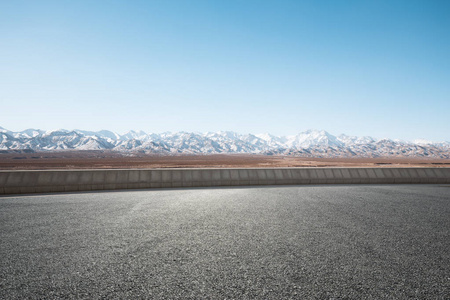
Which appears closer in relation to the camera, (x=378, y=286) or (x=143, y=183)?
(x=378, y=286)

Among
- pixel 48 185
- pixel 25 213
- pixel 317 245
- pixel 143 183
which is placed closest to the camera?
pixel 317 245

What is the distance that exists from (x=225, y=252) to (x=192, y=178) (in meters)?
9.25

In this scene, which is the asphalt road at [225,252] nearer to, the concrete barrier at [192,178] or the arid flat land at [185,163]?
the concrete barrier at [192,178]

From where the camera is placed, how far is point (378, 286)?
10.4 ft

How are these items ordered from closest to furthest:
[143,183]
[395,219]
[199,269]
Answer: [199,269] < [395,219] < [143,183]

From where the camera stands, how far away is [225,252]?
4.21 m

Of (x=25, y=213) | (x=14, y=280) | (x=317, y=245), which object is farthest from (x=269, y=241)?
(x=25, y=213)

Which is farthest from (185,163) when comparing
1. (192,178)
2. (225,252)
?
(225,252)

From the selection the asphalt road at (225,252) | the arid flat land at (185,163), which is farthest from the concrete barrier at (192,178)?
the arid flat land at (185,163)

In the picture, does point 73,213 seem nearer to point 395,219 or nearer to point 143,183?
point 143,183

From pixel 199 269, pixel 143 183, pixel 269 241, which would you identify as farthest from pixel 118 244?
pixel 143 183

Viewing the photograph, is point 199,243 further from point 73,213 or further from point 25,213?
point 25,213

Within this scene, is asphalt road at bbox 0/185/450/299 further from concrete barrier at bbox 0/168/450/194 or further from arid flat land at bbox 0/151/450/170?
arid flat land at bbox 0/151/450/170

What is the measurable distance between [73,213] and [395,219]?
27.6 feet
